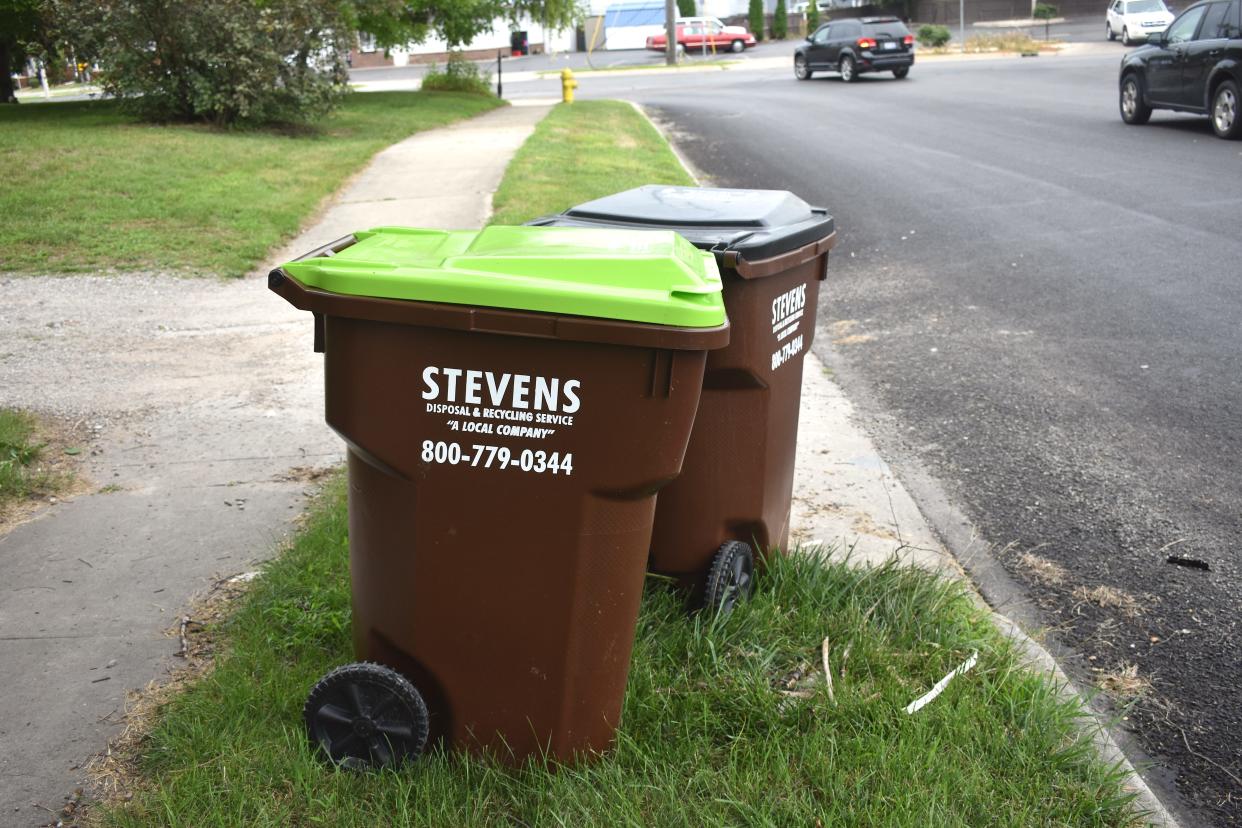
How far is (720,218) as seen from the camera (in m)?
3.59

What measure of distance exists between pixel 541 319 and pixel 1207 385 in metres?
4.90

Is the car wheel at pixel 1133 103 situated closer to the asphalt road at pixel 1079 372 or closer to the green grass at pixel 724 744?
the asphalt road at pixel 1079 372

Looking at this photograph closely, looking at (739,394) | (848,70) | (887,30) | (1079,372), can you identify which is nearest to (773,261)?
(739,394)

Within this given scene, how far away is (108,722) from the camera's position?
316cm

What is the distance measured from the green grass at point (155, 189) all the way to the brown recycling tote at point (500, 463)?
731 cm

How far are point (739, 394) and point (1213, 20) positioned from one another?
15.5m

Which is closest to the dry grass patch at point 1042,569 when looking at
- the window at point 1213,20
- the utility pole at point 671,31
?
the window at point 1213,20

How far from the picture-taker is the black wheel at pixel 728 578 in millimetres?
3533

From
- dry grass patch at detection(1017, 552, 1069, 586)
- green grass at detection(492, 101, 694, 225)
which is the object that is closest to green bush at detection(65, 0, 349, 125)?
green grass at detection(492, 101, 694, 225)

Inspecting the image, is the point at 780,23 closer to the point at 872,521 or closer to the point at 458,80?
the point at 458,80

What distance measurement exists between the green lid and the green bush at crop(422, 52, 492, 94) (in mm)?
28570

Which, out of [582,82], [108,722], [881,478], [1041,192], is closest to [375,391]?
[108,722]

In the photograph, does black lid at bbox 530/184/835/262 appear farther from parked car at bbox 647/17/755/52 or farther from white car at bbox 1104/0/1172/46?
parked car at bbox 647/17/755/52

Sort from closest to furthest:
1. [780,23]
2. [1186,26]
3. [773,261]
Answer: [773,261], [1186,26], [780,23]
